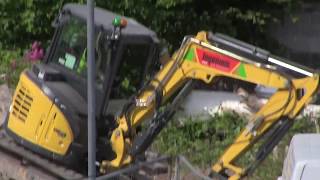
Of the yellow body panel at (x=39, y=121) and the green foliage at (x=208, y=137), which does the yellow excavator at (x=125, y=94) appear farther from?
the green foliage at (x=208, y=137)

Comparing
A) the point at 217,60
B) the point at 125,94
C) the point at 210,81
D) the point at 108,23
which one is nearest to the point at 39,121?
the point at 125,94

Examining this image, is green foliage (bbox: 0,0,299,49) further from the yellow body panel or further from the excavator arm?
the excavator arm

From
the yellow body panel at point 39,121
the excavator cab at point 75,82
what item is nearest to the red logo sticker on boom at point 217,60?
the excavator cab at point 75,82

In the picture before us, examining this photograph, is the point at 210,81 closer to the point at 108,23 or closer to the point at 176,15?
the point at 108,23

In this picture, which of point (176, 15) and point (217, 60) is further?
point (176, 15)

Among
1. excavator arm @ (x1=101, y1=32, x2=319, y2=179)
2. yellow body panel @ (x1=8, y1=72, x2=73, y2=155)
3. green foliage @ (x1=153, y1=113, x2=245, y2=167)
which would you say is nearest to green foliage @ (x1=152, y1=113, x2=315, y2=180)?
green foliage @ (x1=153, y1=113, x2=245, y2=167)

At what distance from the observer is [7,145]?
426 inches

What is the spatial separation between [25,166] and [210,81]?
8.11 feet

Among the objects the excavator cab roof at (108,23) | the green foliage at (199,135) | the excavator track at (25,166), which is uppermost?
the excavator cab roof at (108,23)

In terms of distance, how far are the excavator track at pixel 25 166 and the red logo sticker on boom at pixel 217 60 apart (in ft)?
6.00

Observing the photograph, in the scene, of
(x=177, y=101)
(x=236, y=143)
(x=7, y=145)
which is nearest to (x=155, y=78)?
(x=177, y=101)

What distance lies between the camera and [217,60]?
30.7 feet

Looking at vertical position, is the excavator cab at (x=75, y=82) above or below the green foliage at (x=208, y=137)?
above

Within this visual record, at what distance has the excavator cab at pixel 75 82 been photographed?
31.7 ft
